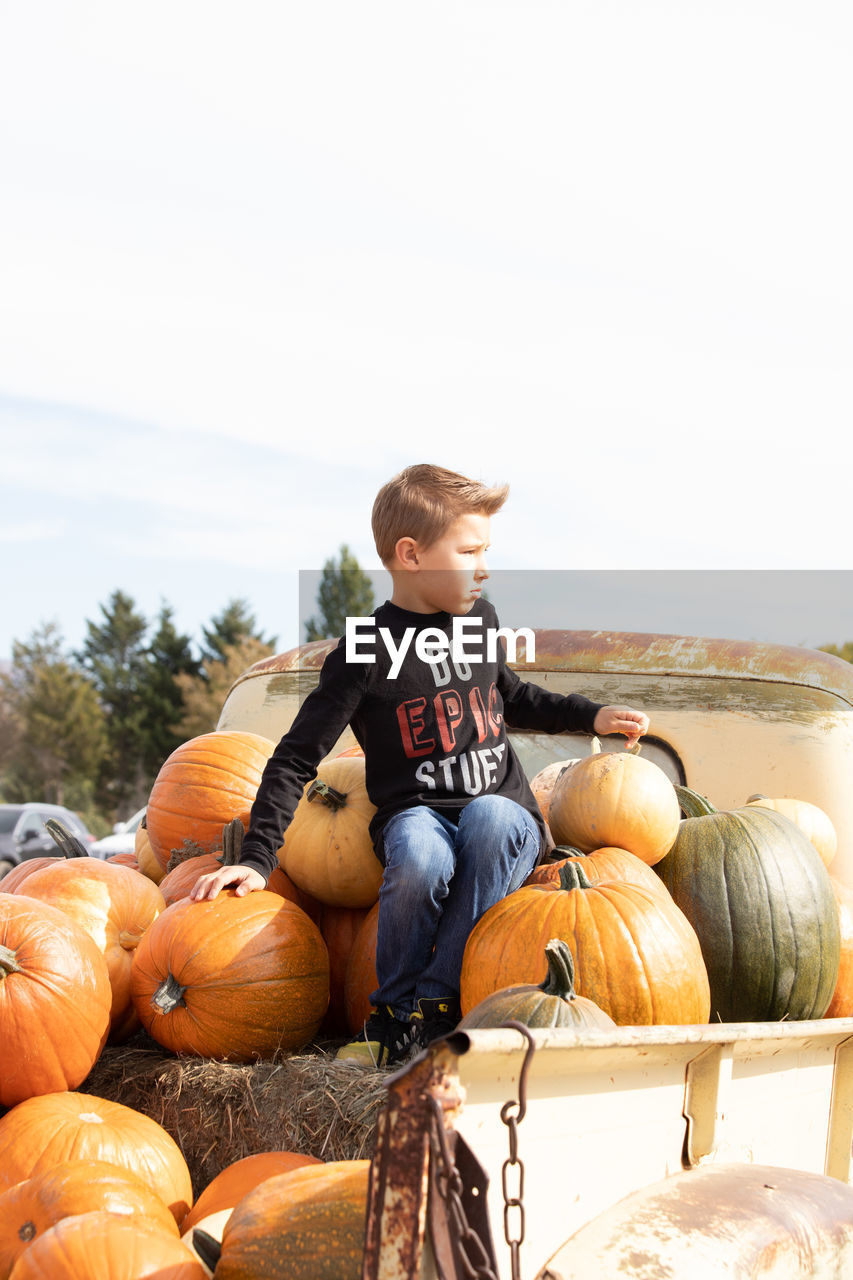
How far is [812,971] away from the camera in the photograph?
2.90m

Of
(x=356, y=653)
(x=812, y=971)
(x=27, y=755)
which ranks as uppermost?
(x=356, y=653)

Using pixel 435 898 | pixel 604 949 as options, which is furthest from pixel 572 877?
pixel 435 898

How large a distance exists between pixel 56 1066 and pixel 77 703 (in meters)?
37.8

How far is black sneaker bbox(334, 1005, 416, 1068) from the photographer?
2.65 metres

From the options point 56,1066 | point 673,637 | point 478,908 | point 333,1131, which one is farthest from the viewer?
point 673,637

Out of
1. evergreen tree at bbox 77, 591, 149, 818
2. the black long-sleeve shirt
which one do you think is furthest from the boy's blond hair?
A: evergreen tree at bbox 77, 591, 149, 818

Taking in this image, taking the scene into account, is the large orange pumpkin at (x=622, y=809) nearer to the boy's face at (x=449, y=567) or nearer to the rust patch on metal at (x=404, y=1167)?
the boy's face at (x=449, y=567)

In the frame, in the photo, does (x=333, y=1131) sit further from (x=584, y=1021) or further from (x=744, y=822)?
(x=744, y=822)

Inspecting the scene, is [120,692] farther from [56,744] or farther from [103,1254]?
[103,1254]

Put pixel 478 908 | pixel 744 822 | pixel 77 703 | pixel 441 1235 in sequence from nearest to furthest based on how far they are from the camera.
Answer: pixel 441 1235 < pixel 478 908 < pixel 744 822 < pixel 77 703

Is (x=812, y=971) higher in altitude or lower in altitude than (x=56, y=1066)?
higher

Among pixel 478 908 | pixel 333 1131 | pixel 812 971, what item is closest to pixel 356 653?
pixel 478 908

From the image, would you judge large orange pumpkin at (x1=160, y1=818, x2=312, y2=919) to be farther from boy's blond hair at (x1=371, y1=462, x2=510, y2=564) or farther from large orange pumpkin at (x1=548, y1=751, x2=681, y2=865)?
boy's blond hair at (x1=371, y1=462, x2=510, y2=564)

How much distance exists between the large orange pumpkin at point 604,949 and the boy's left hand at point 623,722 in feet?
2.68
